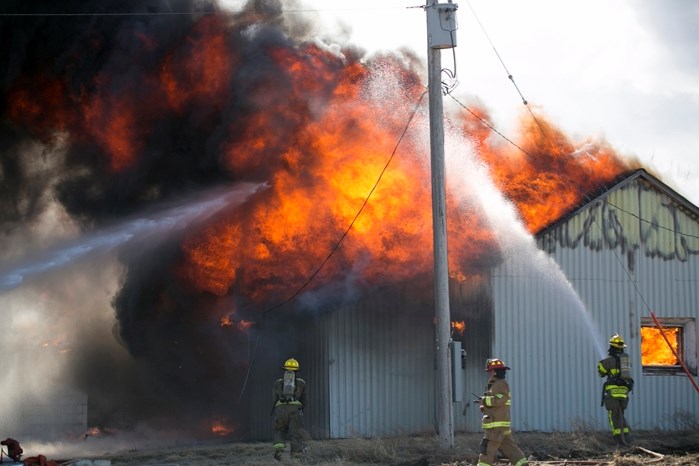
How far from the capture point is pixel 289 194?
63.2 ft

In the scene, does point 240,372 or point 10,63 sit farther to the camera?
point 240,372

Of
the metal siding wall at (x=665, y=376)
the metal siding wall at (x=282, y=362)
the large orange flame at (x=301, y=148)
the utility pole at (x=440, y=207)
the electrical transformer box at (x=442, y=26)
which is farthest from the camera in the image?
the metal siding wall at (x=665, y=376)

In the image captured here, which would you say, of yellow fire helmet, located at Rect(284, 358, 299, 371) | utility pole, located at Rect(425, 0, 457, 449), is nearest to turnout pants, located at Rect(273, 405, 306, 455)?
yellow fire helmet, located at Rect(284, 358, 299, 371)

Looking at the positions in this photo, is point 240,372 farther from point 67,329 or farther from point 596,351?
point 596,351

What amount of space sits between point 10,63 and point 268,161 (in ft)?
18.1

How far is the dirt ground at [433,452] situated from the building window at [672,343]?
2.37m

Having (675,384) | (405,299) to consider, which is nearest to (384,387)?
(405,299)

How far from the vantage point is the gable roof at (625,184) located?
20453mm

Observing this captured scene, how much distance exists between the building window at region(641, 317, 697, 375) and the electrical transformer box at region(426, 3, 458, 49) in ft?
29.5

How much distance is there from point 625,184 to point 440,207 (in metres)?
7.03

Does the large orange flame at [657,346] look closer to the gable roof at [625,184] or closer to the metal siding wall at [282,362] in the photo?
the gable roof at [625,184]

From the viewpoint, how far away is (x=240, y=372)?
72.0 feet

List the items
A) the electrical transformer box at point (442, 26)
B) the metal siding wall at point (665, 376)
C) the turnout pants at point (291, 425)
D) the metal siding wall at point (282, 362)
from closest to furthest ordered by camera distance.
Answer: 1. the electrical transformer box at point (442, 26)
2. the turnout pants at point (291, 425)
3. the metal siding wall at point (282, 362)
4. the metal siding wall at point (665, 376)

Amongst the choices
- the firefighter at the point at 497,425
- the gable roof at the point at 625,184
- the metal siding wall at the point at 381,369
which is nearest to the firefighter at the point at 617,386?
the gable roof at the point at 625,184
